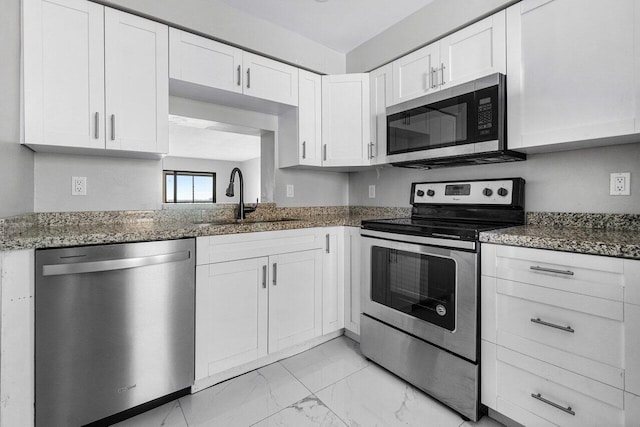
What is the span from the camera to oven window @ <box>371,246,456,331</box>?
5.25ft

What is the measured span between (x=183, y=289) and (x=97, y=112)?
42.7 inches

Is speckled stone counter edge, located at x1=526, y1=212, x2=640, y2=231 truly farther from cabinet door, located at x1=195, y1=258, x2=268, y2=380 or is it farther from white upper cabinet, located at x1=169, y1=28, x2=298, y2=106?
white upper cabinet, located at x1=169, y1=28, x2=298, y2=106

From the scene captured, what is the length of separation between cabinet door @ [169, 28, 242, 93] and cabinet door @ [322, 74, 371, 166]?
76 cm

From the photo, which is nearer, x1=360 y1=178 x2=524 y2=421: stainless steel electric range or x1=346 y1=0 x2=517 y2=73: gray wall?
x1=360 y1=178 x2=524 y2=421: stainless steel electric range

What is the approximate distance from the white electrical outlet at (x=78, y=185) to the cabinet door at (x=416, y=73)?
2.16 metres

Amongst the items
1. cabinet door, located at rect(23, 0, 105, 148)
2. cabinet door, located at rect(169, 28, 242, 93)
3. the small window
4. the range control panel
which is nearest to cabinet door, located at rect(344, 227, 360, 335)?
the range control panel

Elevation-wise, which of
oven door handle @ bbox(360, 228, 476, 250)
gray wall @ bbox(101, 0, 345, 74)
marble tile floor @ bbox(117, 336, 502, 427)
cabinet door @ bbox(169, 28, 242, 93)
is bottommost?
marble tile floor @ bbox(117, 336, 502, 427)

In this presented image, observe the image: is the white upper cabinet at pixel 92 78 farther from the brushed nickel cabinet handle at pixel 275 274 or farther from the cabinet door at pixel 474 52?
the cabinet door at pixel 474 52

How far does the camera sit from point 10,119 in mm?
1430

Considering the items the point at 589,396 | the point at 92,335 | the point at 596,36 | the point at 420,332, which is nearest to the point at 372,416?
the point at 420,332

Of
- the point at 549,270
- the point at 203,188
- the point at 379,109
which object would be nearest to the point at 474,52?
the point at 379,109

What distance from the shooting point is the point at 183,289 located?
1.62m

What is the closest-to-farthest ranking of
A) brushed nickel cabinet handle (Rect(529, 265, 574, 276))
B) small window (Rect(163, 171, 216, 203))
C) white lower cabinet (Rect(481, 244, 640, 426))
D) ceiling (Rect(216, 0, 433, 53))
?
1. white lower cabinet (Rect(481, 244, 640, 426))
2. brushed nickel cabinet handle (Rect(529, 265, 574, 276))
3. ceiling (Rect(216, 0, 433, 53))
4. small window (Rect(163, 171, 216, 203))

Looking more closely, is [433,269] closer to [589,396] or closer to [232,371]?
[589,396]
